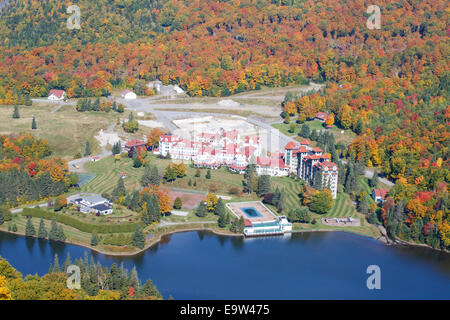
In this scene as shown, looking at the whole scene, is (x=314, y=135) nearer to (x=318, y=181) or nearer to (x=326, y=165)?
(x=326, y=165)

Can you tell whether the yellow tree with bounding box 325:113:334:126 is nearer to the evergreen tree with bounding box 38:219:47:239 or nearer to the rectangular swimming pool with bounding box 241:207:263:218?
the rectangular swimming pool with bounding box 241:207:263:218

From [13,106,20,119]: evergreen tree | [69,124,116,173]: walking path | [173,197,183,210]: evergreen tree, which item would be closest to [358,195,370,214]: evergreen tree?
[173,197,183,210]: evergreen tree

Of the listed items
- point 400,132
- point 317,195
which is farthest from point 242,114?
point 317,195

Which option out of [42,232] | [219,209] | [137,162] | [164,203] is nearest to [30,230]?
[42,232]

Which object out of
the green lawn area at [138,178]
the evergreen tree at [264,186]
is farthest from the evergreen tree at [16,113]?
the evergreen tree at [264,186]

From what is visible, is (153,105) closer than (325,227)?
No

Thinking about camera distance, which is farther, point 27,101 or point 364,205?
point 27,101

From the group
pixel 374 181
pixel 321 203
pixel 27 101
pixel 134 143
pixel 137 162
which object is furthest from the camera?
pixel 27 101

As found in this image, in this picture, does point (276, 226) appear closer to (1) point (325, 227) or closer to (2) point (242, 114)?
(1) point (325, 227)
